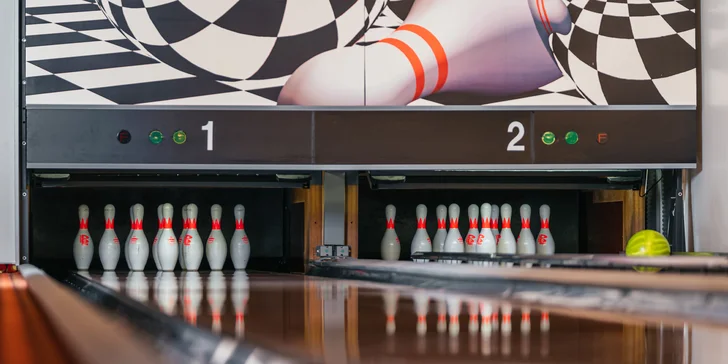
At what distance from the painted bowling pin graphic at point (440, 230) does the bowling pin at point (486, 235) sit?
0.43 feet

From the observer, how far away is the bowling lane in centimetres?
55

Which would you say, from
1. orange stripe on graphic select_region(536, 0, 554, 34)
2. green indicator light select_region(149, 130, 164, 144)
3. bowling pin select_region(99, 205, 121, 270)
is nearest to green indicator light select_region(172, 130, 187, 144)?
green indicator light select_region(149, 130, 164, 144)

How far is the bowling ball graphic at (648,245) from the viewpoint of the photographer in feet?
8.78

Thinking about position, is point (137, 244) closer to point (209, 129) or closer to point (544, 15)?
point (209, 129)

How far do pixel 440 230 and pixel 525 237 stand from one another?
0.30m

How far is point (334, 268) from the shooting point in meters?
2.37

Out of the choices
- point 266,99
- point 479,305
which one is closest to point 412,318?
point 479,305

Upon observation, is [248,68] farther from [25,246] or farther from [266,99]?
[25,246]

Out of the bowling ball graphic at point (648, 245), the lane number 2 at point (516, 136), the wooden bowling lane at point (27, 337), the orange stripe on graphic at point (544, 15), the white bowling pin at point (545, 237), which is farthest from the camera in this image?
the white bowling pin at point (545, 237)

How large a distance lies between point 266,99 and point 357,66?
0.99 feet

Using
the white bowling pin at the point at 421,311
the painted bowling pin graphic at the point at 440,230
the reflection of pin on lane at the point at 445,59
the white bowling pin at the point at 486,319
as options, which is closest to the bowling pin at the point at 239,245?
the reflection of pin on lane at the point at 445,59

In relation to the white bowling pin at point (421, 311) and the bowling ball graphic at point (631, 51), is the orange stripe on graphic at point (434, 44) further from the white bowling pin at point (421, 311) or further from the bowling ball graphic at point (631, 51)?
the white bowling pin at point (421, 311)

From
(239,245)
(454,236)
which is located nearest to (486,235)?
(454,236)

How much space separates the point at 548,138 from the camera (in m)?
2.80
